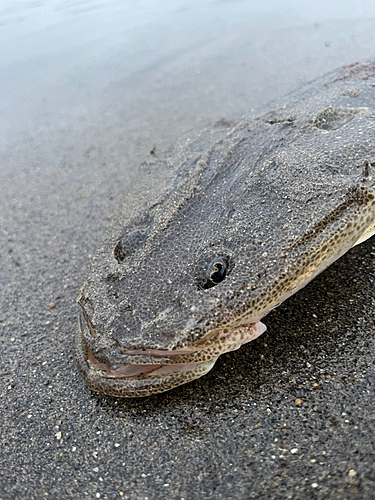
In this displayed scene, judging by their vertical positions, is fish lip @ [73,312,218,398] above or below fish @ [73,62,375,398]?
below

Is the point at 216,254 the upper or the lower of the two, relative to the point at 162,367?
upper

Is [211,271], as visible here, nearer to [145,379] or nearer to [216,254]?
[216,254]

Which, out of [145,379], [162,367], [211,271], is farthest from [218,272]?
[145,379]

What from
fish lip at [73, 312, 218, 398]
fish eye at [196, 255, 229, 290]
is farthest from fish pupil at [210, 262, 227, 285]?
fish lip at [73, 312, 218, 398]

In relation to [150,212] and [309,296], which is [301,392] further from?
[150,212]

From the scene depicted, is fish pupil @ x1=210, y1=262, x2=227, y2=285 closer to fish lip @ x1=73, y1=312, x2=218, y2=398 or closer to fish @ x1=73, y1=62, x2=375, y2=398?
fish @ x1=73, y1=62, x2=375, y2=398

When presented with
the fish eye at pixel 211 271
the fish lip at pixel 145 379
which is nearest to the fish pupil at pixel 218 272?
the fish eye at pixel 211 271

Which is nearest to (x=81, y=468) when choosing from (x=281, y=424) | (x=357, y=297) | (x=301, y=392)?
(x=281, y=424)
